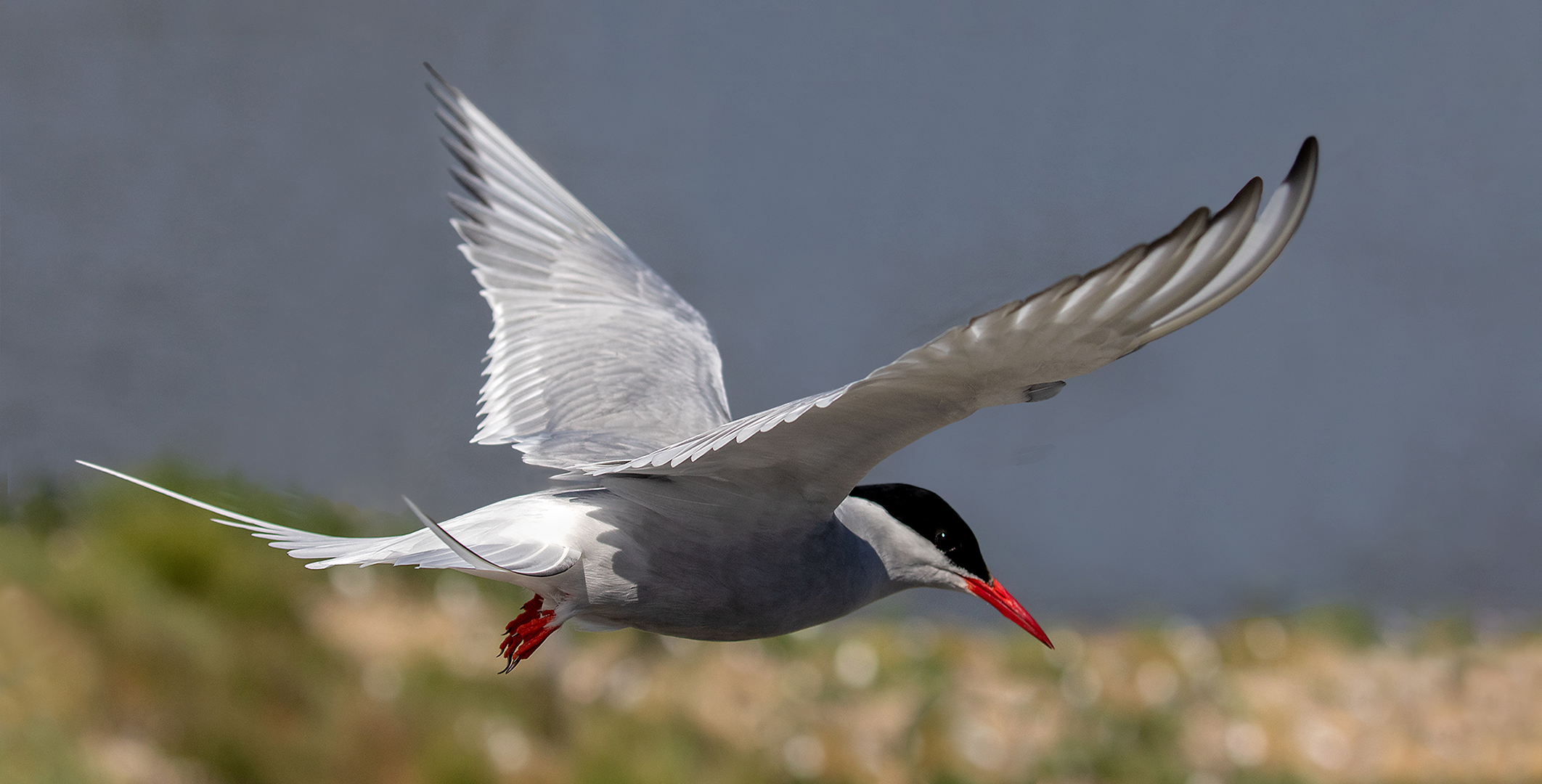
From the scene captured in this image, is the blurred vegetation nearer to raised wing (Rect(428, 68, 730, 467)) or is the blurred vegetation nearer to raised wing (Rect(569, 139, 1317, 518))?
raised wing (Rect(428, 68, 730, 467))

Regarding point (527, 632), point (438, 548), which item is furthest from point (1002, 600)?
point (438, 548)

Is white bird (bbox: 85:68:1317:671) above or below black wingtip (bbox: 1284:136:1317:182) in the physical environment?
below

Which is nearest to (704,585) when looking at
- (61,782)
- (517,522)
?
(517,522)

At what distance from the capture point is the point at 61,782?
9.31 ft

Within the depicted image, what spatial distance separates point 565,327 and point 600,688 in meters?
2.46

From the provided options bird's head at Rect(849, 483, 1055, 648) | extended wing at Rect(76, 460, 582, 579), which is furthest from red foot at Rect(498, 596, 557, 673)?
bird's head at Rect(849, 483, 1055, 648)

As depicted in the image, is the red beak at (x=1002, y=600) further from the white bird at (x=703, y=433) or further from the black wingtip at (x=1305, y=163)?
the black wingtip at (x=1305, y=163)

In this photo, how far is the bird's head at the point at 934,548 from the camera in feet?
7.27

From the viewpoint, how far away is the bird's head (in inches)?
87.3

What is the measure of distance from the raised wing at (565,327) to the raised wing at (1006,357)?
0.56 m

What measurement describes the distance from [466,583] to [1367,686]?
4667mm

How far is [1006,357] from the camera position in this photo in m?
1.44

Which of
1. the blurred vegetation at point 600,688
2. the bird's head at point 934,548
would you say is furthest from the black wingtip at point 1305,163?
the blurred vegetation at point 600,688

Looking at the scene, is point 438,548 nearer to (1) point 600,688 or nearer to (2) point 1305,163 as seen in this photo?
(2) point 1305,163
